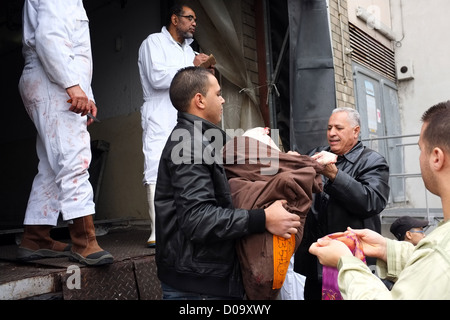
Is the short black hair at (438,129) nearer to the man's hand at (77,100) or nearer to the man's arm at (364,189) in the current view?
the man's arm at (364,189)

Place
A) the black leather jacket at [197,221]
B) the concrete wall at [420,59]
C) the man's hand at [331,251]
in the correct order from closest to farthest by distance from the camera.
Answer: the man's hand at [331,251] < the black leather jacket at [197,221] < the concrete wall at [420,59]

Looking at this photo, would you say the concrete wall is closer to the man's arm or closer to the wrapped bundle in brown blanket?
the man's arm

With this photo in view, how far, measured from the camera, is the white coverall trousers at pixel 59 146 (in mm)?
2275

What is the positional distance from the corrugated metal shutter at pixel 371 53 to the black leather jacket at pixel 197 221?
543 cm

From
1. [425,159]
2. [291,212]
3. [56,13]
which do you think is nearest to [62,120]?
[56,13]

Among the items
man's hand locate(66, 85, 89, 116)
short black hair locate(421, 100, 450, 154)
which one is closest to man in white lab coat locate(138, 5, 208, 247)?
man's hand locate(66, 85, 89, 116)

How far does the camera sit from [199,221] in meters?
1.52

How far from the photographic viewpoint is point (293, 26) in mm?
3900

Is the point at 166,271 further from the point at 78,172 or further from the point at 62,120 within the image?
the point at 62,120

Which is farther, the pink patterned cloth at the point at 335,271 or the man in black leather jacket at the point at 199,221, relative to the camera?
the man in black leather jacket at the point at 199,221

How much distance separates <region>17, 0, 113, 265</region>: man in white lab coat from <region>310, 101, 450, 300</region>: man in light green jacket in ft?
4.79

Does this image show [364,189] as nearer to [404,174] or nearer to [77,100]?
[77,100]

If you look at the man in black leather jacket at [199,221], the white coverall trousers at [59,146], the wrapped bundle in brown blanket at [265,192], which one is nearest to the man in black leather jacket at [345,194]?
the wrapped bundle in brown blanket at [265,192]

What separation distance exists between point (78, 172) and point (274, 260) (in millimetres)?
1349
